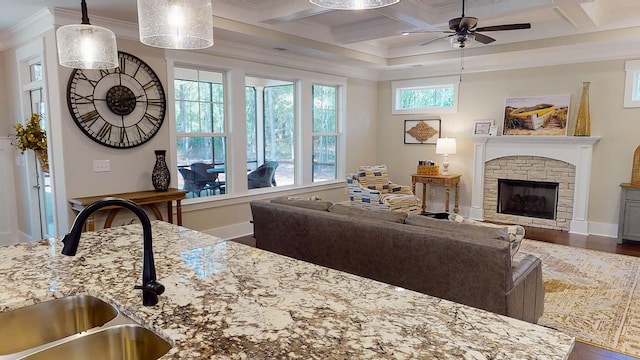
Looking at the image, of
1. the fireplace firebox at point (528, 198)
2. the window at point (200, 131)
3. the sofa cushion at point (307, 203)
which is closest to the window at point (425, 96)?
the fireplace firebox at point (528, 198)

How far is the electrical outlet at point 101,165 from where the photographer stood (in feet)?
13.9

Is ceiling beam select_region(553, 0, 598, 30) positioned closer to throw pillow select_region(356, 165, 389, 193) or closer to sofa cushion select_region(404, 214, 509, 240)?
sofa cushion select_region(404, 214, 509, 240)

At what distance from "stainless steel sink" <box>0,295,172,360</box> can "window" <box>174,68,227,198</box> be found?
148 inches

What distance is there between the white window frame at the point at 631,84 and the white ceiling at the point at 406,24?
0.18 metres

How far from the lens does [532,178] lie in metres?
6.31

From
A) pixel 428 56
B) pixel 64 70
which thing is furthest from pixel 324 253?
pixel 428 56

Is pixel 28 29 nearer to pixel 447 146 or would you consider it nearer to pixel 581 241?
pixel 447 146

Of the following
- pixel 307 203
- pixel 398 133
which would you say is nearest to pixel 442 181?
pixel 398 133

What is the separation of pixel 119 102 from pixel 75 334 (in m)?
3.49

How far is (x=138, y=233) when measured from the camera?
88.0 inches

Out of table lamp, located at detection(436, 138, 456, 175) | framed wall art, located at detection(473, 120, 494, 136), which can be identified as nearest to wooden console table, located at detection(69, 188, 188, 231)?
table lamp, located at detection(436, 138, 456, 175)

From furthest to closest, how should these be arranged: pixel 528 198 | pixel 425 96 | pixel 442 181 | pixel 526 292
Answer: pixel 425 96
pixel 442 181
pixel 528 198
pixel 526 292

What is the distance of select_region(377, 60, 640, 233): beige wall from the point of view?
555 centimetres

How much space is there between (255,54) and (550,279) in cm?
447
